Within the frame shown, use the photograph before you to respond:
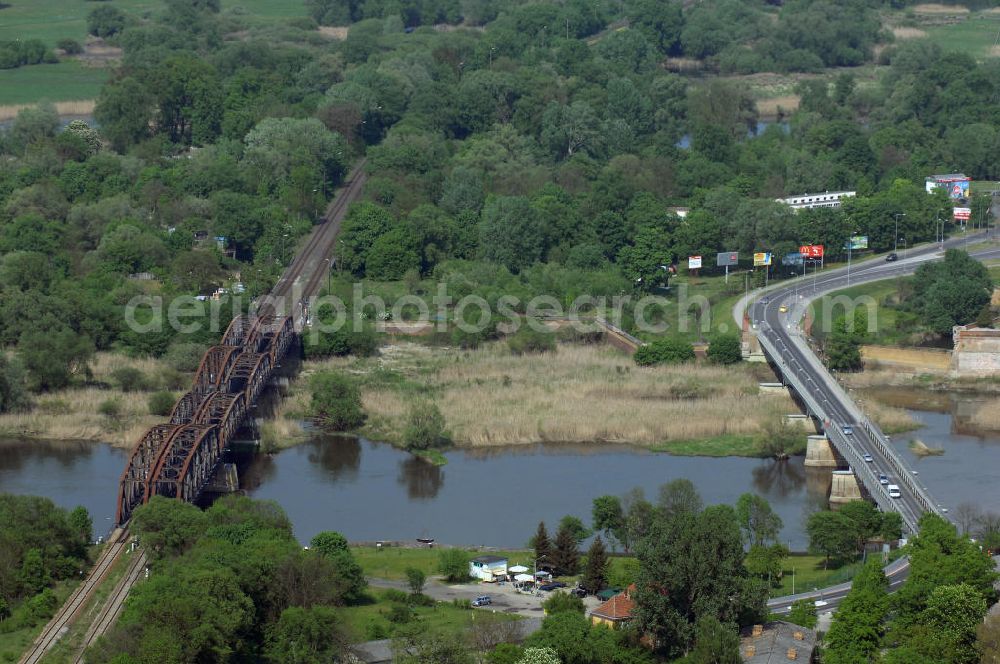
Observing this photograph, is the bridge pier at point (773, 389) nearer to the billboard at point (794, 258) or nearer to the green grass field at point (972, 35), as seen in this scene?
the billboard at point (794, 258)

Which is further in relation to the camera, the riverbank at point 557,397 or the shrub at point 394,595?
the riverbank at point 557,397

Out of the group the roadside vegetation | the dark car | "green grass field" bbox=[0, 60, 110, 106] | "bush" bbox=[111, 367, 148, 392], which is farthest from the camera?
"green grass field" bbox=[0, 60, 110, 106]

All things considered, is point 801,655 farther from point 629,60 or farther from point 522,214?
point 629,60

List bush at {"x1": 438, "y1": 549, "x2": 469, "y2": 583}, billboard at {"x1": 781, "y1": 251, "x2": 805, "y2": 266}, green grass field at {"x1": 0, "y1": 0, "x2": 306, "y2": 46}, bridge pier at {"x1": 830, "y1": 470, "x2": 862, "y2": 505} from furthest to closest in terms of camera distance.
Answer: green grass field at {"x1": 0, "y1": 0, "x2": 306, "y2": 46} → billboard at {"x1": 781, "y1": 251, "x2": 805, "y2": 266} → bridge pier at {"x1": 830, "y1": 470, "x2": 862, "y2": 505} → bush at {"x1": 438, "y1": 549, "x2": 469, "y2": 583}

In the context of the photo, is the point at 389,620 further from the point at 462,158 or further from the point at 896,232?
the point at 462,158

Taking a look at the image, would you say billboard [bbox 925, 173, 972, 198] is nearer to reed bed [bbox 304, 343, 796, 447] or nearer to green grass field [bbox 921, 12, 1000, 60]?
reed bed [bbox 304, 343, 796, 447]

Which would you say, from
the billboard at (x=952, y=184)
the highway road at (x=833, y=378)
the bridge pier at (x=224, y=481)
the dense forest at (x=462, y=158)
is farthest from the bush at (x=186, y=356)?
the billboard at (x=952, y=184)

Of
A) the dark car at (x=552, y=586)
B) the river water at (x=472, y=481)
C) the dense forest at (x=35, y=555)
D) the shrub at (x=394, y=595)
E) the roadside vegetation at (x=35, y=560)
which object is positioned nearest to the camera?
the roadside vegetation at (x=35, y=560)

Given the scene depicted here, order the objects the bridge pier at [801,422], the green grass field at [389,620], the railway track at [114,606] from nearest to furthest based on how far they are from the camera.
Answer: the green grass field at [389,620] < the railway track at [114,606] < the bridge pier at [801,422]

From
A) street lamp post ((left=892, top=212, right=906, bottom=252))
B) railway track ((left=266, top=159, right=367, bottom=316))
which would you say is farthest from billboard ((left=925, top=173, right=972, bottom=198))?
railway track ((left=266, top=159, right=367, bottom=316))
